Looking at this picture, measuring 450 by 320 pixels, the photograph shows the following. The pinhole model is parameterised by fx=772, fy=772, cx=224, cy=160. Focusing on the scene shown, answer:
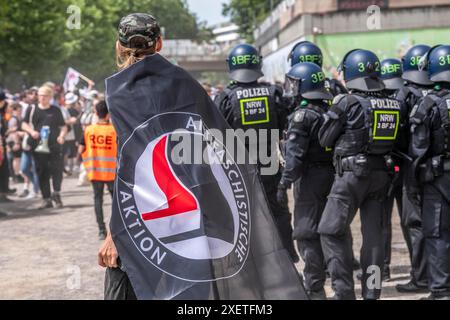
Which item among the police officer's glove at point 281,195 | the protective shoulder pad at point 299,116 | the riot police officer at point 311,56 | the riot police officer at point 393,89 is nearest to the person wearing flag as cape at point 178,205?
Answer: the protective shoulder pad at point 299,116

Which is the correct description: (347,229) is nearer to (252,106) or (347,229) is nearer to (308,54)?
(252,106)

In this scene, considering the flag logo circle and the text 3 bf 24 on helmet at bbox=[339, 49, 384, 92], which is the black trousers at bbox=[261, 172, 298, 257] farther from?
the flag logo circle

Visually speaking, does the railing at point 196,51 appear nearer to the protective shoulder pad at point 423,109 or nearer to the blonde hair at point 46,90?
the blonde hair at point 46,90

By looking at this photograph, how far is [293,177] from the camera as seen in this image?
22.6ft

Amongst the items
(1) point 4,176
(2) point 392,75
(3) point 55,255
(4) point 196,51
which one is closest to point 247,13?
(4) point 196,51

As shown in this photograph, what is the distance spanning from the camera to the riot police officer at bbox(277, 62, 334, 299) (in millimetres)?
6836

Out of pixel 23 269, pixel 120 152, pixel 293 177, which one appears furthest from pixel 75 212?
pixel 120 152

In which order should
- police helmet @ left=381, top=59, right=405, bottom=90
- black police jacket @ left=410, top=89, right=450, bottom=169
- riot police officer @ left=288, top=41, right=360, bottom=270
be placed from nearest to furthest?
black police jacket @ left=410, top=89, right=450, bottom=169 → riot police officer @ left=288, top=41, right=360, bottom=270 → police helmet @ left=381, top=59, right=405, bottom=90

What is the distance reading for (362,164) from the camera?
6.50 m

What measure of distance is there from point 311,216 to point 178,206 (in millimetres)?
3713

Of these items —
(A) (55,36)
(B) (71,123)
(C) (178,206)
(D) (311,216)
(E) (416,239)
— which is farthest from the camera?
(A) (55,36)

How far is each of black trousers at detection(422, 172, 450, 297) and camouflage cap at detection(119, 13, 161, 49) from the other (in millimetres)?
3839

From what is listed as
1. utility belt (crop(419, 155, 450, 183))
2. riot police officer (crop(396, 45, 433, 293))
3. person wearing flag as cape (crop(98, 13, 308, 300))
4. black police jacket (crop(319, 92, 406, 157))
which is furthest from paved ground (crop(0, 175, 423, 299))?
person wearing flag as cape (crop(98, 13, 308, 300))

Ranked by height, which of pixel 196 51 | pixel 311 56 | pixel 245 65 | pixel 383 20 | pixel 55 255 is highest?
pixel 196 51
